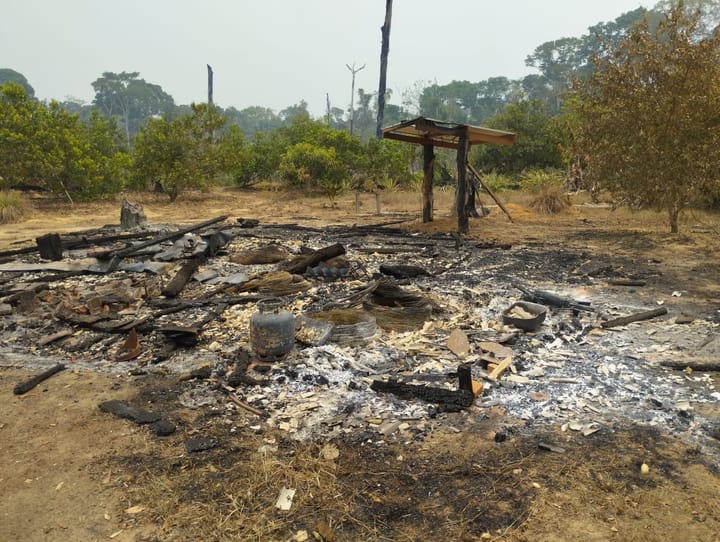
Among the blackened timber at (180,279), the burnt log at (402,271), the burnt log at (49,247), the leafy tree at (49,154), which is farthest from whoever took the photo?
the leafy tree at (49,154)

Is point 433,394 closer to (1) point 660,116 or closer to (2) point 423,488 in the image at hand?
(2) point 423,488

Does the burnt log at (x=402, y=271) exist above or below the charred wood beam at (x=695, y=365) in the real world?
above

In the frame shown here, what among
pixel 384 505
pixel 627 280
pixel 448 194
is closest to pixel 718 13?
pixel 448 194

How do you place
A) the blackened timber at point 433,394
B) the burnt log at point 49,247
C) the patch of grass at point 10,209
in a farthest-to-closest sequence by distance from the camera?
the patch of grass at point 10,209, the burnt log at point 49,247, the blackened timber at point 433,394

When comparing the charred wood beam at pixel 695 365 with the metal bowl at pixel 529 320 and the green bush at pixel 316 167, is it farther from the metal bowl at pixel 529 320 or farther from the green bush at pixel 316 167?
the green bush at pixel 316 167

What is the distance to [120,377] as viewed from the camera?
15.1 feet

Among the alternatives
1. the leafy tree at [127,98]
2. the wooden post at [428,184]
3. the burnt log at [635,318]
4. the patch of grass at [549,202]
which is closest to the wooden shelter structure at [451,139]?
the wooden post at [428,184]

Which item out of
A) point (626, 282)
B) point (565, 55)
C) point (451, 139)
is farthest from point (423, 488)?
point (565, 55)

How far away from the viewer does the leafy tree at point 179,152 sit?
19.8 meters

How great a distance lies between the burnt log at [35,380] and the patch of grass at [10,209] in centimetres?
1258

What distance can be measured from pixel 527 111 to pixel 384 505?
2557 cm

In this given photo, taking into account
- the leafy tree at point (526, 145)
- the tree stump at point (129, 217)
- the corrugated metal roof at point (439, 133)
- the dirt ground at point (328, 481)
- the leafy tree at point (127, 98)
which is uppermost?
the leafy tree at point (127, 98)

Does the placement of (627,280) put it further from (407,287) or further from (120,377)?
(120,377)

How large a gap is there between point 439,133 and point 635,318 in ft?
24.8
